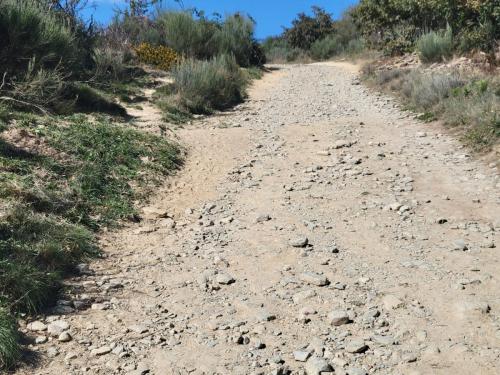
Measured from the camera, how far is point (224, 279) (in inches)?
171

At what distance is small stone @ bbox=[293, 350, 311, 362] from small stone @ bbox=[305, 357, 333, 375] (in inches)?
1.7

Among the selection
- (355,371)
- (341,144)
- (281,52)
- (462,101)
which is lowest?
(355,371)

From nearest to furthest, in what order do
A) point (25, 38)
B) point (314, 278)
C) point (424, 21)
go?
point (314, 278)
point (25, 38)
point (424, 21)

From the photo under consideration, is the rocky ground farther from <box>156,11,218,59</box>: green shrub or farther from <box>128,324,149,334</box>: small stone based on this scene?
<box>156,11,218,59</box>: green shrub

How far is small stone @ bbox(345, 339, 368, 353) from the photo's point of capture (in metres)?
3.37

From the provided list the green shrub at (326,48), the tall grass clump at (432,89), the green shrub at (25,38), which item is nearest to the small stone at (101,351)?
the green shrub at (25,38)

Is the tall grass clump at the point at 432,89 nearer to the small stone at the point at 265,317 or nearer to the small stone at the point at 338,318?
the small stone at the point at 338,318

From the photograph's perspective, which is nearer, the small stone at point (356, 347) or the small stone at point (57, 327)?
the small stone at point (356, 347)

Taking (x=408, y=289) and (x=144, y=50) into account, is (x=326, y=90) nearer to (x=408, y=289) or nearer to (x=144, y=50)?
(x=144, y=50)

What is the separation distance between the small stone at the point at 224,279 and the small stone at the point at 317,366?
1.18 meters

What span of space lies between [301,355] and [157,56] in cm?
1197

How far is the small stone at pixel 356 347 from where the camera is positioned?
3.37m

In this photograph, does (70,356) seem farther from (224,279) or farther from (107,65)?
(107,65)

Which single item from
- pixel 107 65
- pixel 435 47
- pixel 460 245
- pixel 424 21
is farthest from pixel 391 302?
pixel 424 21
